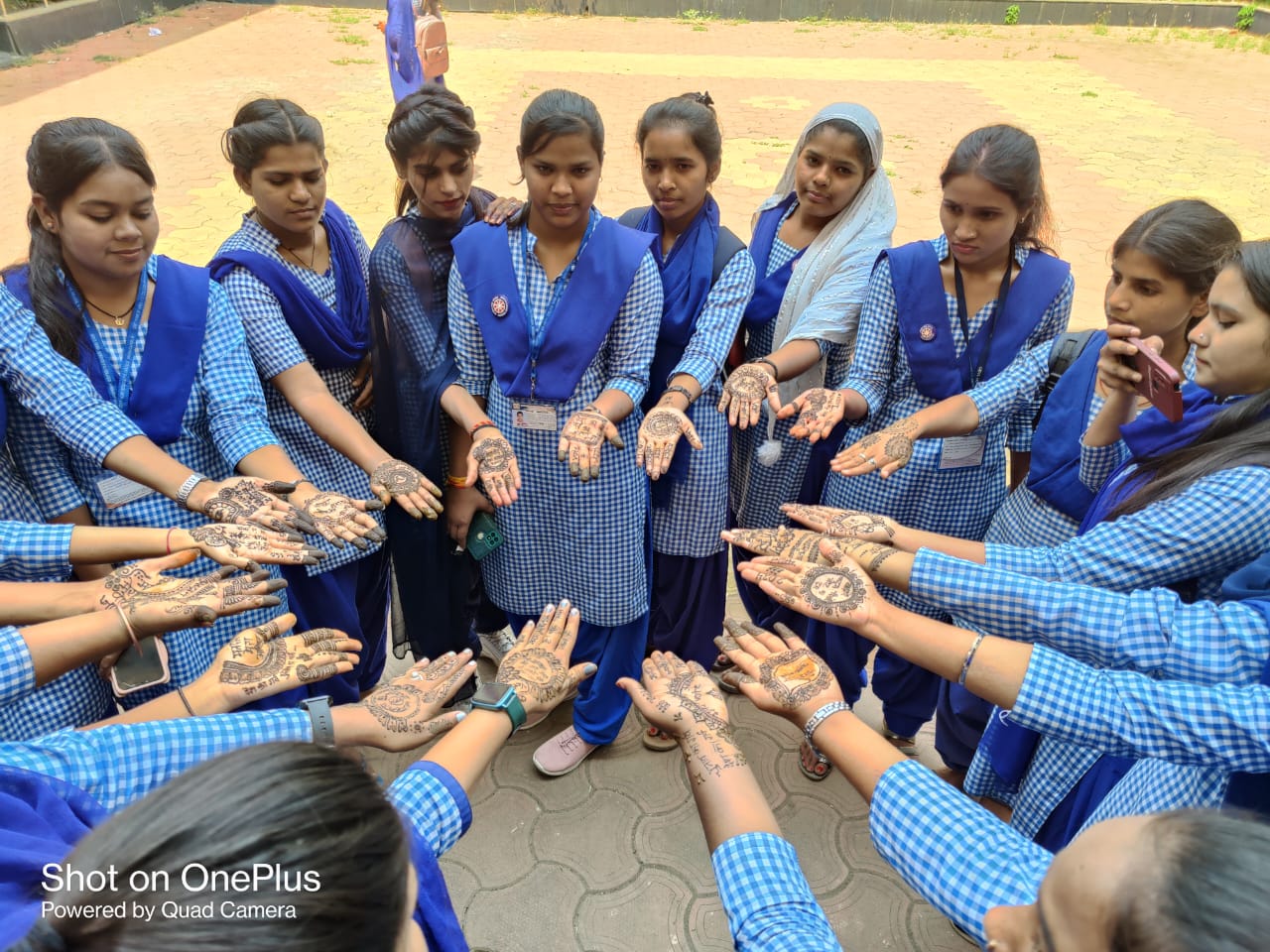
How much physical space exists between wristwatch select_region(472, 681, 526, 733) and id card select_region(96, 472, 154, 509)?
104 centimetres

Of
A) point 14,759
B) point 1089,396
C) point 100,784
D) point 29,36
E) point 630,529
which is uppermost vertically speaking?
point 29,36

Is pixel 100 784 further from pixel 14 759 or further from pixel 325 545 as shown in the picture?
pixel 325 545

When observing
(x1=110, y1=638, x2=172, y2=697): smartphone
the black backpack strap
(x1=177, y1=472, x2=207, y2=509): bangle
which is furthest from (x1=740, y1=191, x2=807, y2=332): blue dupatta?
(x1=110, y1=638, x2=172, y2=697): smartphone

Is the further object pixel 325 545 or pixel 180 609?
pixel 325 545

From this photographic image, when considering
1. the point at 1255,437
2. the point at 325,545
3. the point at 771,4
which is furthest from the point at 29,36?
the point at 1255,437

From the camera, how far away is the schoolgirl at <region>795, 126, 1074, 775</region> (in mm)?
2342

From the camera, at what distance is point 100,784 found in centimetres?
133

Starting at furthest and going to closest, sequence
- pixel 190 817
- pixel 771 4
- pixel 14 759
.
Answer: pixel 771 4, pixel 14 759, pixel 190 817

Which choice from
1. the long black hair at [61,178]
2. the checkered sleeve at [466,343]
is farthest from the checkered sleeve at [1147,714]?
the long black hair at [61,178]

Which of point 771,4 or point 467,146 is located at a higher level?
point 771,4

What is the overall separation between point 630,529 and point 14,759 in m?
1.66

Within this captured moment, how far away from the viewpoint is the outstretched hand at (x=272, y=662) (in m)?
1.64

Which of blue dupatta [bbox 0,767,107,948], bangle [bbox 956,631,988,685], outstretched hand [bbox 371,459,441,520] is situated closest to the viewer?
blue dupatta [bbox 0,767,107,948]

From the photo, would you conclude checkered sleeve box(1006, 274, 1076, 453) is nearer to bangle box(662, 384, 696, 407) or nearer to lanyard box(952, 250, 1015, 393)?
lanyard box(952, 250, 1015, 393)
